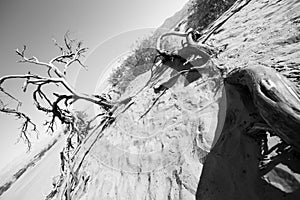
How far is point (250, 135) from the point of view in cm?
286

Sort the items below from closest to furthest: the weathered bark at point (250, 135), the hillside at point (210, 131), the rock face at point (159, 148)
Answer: the weathered bark at point (250, 135) < the hillside at point (210, 131) < the rock face at point (159, 148)

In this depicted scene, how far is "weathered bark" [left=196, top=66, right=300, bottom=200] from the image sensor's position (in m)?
2.17

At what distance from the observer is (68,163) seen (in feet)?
21.0

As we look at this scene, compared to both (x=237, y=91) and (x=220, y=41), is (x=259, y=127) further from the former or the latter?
(x=220, y=41)

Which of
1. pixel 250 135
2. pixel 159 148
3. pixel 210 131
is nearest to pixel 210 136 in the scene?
pixel 210 131

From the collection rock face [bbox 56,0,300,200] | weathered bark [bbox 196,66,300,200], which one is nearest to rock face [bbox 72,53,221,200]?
rock face [bbox 56,0,300,200]

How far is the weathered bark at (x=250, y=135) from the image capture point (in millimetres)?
2174

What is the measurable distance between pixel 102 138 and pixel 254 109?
5.15 meters

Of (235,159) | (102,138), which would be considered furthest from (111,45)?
(235,159)

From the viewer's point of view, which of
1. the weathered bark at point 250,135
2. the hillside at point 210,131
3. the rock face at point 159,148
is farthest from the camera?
the rock face at point 159,148

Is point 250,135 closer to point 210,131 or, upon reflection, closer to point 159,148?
point 210,131

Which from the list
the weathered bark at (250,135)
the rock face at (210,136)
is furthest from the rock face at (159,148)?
the weathered bark at (250,135)

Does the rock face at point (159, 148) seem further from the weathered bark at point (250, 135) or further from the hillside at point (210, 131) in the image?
the weathered bark at point (250, 135)

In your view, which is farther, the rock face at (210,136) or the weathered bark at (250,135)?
the rock face at (210,136)
